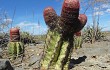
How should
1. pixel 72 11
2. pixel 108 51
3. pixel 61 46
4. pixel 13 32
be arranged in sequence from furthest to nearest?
pixel 108 51 → pixel 13 32 → pixel 61 46 → pixel 72 11

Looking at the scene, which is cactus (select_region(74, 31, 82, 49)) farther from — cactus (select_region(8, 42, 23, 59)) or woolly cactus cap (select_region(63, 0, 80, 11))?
woolly cactus cap (select_region(63, 0, 80, 11))

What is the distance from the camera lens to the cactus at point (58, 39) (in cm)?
508

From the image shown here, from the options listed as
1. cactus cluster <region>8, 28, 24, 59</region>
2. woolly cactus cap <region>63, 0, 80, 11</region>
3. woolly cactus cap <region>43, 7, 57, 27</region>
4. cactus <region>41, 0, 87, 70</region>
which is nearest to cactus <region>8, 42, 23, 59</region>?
cactus cluster <region>8, 28, 24, 59</region>

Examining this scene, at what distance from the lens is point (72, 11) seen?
479cm

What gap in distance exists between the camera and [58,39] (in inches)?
203

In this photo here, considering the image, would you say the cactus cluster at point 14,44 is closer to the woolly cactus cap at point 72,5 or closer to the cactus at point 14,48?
the cactus at point 14,48

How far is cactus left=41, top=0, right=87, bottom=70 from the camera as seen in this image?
5078 mm

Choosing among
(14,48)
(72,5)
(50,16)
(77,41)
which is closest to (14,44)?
(14,48)

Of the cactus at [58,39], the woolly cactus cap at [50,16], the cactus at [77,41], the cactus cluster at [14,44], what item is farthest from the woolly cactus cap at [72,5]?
the cactus at [77,41]

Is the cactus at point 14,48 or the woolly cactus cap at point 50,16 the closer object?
the woolly cactus cap at point 50,16

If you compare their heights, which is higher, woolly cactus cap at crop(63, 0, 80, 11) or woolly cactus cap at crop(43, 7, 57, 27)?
woolly cactus cap at crop(63, 0, 80, 11)

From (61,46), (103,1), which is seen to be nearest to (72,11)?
(61,46)

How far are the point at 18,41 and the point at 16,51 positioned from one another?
308 millimetres

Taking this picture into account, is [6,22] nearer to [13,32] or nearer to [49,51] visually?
[13,32]
